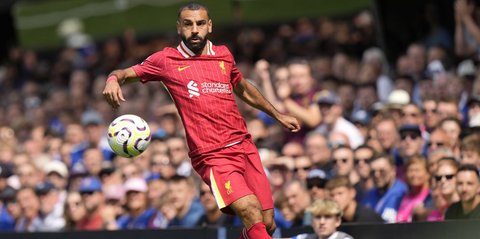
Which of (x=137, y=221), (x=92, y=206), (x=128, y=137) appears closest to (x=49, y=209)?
(x=92, y=206)

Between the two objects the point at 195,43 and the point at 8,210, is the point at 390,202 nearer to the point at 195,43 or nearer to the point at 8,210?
the point at 195,43

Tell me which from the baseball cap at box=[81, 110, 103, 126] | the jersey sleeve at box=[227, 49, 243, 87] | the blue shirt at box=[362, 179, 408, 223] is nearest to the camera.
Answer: the jersey sleeve at box=[227, 49, 243, 87]

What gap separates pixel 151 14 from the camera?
21.2 m

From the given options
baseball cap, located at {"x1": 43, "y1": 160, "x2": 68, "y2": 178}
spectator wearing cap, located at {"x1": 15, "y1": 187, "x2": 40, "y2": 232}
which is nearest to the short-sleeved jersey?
spectator wearing cap, located at {"x1": 15, "y1": 187, "x2": 40, "y2": 232}

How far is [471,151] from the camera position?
38.2 ft

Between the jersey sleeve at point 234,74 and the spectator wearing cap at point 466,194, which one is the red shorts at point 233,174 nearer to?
the jersey sleeve at point 234,74

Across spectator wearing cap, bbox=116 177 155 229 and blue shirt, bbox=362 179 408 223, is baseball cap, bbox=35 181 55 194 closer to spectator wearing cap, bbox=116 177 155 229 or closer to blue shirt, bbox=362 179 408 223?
spectator wearing cap, bbox=116 177 155 229

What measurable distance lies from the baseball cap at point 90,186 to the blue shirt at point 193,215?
5.06 feet

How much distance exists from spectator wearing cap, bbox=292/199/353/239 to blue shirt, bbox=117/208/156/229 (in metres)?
3.38

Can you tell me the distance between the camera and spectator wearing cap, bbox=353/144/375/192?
12.5 m

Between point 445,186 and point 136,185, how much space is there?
14.3 feet

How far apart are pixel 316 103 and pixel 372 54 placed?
7.81 feet

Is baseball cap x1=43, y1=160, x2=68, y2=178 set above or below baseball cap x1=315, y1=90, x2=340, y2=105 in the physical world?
below

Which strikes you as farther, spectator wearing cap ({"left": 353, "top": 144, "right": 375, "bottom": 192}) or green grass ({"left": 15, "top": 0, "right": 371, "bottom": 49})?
green grass ({"left": 15, "top": 0, "right": 371, "bottom": 49})
